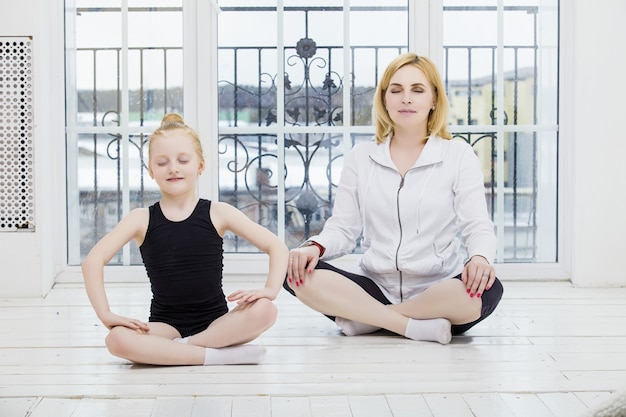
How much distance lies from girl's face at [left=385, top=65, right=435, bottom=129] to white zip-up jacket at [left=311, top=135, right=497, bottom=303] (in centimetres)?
9

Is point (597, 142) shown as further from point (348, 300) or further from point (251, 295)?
point (251, 295)

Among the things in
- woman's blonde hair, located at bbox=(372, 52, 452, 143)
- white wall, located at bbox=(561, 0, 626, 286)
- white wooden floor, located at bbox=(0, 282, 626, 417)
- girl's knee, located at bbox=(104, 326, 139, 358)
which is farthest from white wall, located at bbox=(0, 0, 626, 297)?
girl's knee, located at bbox=(104, 326, 139, 358)

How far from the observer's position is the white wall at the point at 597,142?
345 centimetres

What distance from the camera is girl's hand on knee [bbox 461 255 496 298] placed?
2393 millimetres

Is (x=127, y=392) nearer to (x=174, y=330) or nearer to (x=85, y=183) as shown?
(x=174, y=330)

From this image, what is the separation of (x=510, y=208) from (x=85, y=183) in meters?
1.65

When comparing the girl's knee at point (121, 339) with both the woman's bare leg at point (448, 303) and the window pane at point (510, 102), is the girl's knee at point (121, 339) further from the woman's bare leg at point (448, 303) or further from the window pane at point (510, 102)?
the window pane at point (510, 102)

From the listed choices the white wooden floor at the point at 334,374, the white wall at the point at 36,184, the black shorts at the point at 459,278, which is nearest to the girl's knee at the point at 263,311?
the white wooden floor at the point at 334,374

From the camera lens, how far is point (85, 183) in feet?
11.8

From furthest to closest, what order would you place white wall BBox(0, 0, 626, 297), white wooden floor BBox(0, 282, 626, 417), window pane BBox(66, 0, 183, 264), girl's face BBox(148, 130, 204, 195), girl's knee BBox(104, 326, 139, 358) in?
window pane BBox(66, 0, 183, 264) → white wall BBox(0, 0, 626, 297) → girl's face BBox(148, 130, 204, 195) → girl's knee BBox(104, 326, 139, 358) → white wooden floor BBox(0, 282, 626, 417)

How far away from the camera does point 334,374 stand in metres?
2.11

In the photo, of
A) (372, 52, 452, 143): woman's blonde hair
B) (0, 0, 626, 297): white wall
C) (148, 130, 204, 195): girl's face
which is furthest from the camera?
(0, 0, 626, 297): white wall

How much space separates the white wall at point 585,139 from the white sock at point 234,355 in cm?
134

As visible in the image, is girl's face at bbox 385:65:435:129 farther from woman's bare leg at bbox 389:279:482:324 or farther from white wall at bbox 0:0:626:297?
white wall at bbox 0:0:626:297
